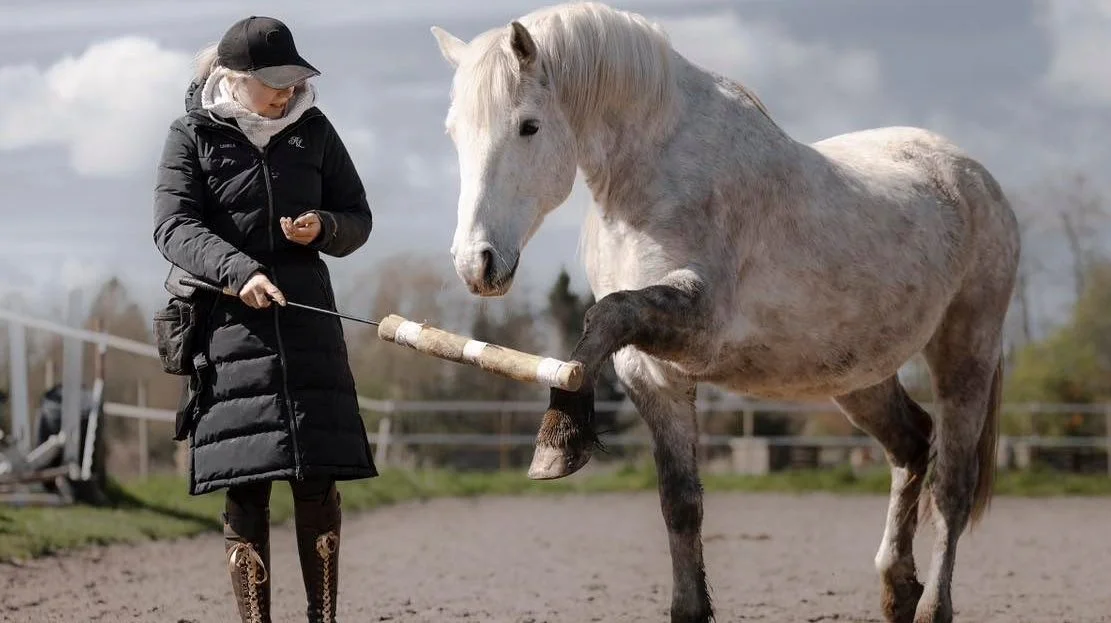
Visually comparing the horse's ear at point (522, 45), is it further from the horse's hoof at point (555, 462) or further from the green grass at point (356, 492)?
the green grass at point (356, 492)

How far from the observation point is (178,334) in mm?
3557

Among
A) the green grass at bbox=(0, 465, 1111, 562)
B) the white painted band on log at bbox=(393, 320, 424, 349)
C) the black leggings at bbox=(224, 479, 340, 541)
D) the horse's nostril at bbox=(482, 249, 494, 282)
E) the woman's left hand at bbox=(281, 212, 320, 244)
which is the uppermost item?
the woman's left hand at bbox=(281, 212, 320, 244)

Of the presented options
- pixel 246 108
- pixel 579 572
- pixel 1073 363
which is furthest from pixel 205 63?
pixel 1073 363

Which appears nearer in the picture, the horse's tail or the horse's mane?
the horse's mane

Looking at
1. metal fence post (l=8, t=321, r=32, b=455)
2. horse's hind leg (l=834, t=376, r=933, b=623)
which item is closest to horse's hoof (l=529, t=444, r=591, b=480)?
horse's hind leg (l=834, t=376, r=933, b=623)

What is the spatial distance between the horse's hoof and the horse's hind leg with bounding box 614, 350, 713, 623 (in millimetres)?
941

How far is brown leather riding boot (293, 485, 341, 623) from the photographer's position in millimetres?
3662

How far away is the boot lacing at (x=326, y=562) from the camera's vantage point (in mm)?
3660

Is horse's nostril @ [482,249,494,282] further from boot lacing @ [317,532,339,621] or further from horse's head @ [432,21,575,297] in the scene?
boot lacing @ [317,532,339,621]

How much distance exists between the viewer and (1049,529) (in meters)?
9.89

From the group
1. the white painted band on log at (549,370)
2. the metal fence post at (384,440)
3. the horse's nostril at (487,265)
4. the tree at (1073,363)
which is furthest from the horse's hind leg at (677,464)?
the tree at (1073,363)

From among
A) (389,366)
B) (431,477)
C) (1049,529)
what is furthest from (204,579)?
(389,366)

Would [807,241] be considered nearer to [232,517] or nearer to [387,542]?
[232,517]

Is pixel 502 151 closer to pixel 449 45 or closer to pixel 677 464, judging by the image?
pixel 449 45
